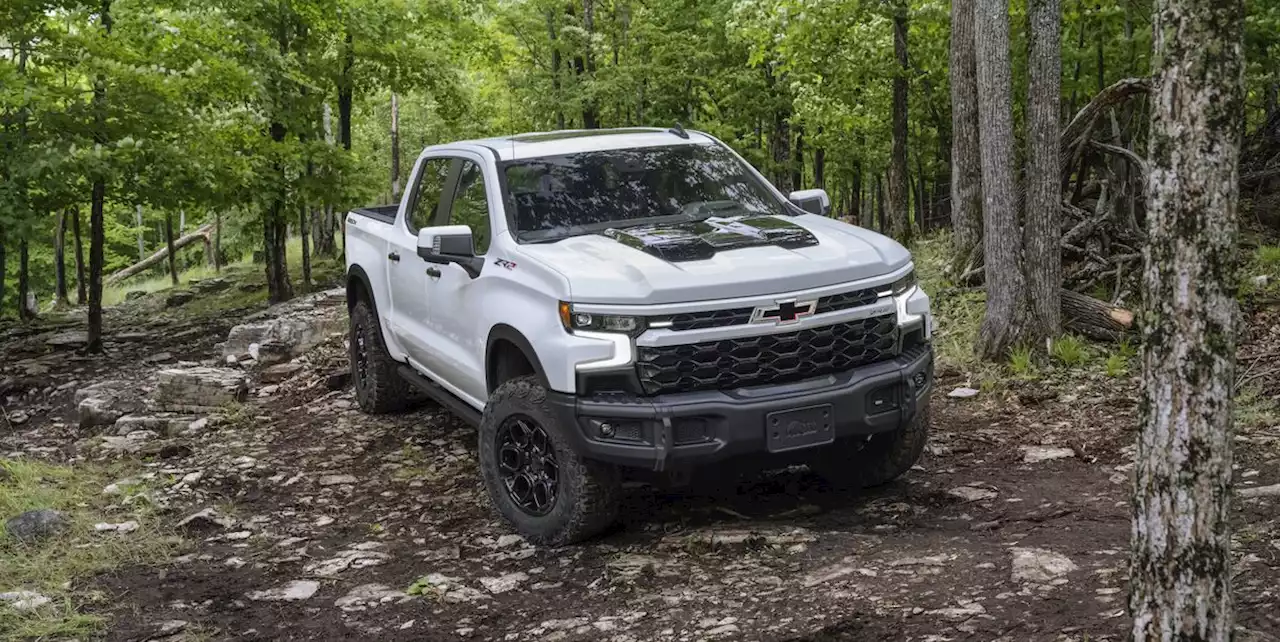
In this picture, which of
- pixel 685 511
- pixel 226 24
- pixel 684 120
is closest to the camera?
pixel 685 511

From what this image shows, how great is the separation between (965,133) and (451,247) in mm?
7364

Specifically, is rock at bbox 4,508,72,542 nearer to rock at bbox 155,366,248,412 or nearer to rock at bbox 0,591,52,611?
rock at bbox 0,591,52,611

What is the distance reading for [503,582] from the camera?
216 inches

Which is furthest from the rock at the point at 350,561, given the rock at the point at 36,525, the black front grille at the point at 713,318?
the black front grille at the point at 713,318

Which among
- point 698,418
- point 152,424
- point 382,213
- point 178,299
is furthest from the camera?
point 178,299

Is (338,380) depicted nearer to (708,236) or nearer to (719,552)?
(708,236)

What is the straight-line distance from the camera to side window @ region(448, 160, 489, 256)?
6.53m

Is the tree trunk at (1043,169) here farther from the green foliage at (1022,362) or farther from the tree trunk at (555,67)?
the tree trunk at (555,67)

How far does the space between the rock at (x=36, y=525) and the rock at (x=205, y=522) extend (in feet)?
2.15

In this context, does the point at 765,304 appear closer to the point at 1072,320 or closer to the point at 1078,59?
the point at 1072,320

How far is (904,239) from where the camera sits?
1809cm

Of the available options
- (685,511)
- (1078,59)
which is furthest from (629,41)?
(685,511)

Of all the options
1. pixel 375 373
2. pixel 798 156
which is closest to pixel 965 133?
pixel 375 373

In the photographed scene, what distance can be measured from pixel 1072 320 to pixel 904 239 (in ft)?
29.1
